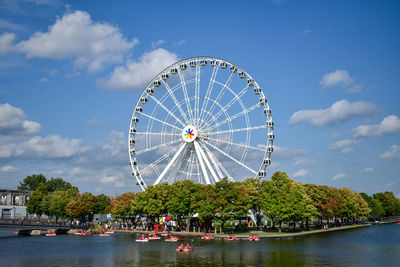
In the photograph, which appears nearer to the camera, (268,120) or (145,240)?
(145,240)

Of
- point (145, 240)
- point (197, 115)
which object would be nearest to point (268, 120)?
point (197, 115)

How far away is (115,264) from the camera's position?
1953 inches

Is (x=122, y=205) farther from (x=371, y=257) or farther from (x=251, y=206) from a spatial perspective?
(x=371, y=257)

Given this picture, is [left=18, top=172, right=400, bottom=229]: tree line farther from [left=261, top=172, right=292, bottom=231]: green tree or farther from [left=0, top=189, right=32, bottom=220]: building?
[left=0, top=189, right=32, bottom=220]: building

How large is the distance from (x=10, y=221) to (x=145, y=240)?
5349 centimetres

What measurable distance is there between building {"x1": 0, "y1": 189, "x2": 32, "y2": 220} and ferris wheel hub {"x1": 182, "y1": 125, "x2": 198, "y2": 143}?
9902cm

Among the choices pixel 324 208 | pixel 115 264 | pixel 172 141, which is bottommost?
pixel 115 264

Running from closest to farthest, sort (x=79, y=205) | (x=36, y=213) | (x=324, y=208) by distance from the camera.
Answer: (x=324, y=208) < (x=79, y=205) < (x=36, y=213)

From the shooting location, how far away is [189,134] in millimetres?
97125

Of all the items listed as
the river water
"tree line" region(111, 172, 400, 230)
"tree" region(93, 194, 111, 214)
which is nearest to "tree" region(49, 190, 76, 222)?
"tree" region(93, 194, 111, 214)

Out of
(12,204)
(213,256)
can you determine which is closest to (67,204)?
(12,204)

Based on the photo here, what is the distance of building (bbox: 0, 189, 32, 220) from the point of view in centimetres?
16725

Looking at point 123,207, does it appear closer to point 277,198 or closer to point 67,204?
point 67,204

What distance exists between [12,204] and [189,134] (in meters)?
109
